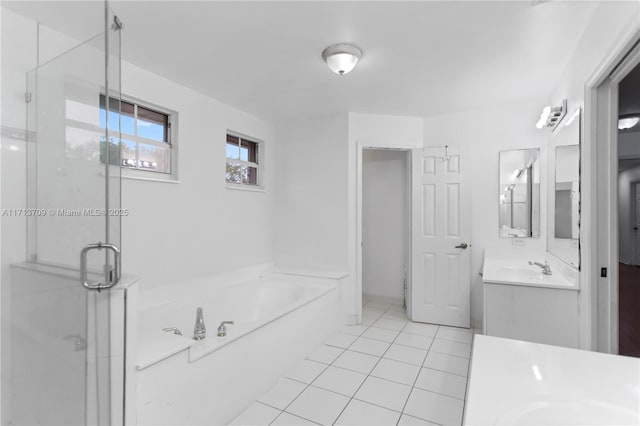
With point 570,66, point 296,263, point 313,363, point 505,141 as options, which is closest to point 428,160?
point 505,141

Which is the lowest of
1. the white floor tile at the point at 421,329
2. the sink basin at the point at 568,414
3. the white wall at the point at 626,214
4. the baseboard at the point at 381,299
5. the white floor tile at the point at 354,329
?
the white floor tile at the point at 354,329

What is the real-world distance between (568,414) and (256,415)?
68.0 inches

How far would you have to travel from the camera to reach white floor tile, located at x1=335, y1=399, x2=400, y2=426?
6.33 ft

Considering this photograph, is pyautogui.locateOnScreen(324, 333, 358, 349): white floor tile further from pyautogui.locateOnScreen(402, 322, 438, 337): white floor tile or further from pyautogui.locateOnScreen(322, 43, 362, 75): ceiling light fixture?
pyautogui.locateOnScreen(322, 43, 362, 75): ceiling light fixture

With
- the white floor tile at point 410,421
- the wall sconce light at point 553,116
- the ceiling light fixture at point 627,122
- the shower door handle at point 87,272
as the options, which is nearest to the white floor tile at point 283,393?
the white floor tile at point 410,421

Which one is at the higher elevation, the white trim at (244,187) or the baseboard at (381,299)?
the white trim at (244,187)

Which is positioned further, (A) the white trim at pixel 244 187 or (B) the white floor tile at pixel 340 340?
(A) the white trim at pixel 244 187

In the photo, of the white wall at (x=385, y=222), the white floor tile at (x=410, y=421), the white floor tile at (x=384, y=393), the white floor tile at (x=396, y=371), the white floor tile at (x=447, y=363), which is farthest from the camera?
the white wall at (x=385, y=222)

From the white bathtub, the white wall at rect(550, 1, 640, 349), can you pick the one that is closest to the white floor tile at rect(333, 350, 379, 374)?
the white bathtub

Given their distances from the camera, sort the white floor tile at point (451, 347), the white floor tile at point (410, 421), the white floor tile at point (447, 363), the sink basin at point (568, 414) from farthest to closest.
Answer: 1. the white floor tile at point (451, 347)
2. the white floor tile at point (447, 363)
3. the white floor tile at point (410, 421)
4. the sink basin at point (568, 414)

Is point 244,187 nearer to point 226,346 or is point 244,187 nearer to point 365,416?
point 226,346

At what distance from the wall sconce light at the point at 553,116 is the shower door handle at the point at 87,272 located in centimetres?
310

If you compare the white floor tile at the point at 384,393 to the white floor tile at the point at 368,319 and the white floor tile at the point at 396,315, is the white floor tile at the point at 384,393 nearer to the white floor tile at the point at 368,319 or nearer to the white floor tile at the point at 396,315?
the white floor tile at the point at 368,319

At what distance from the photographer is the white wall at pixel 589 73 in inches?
59.1
